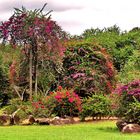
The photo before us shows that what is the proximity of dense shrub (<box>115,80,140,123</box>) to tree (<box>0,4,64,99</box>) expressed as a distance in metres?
7.61

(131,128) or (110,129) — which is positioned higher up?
(131,128)

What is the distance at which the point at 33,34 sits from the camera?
90.1 feet

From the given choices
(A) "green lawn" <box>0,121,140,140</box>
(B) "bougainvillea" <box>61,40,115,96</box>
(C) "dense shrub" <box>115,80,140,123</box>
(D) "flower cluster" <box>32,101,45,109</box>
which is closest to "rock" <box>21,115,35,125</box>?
(D) "flower cluster" <box>32,101,45,109</box>

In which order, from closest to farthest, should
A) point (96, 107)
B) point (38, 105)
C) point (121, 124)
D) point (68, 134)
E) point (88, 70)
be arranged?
point (68, 134), point (121, 124), point (38, 105), point (96, 107), point (88, 70)

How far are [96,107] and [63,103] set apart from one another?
1729 mm

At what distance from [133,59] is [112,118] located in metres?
10.9

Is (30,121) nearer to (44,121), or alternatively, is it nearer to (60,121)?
(44,121)

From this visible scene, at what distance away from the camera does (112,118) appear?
2753 centimetres

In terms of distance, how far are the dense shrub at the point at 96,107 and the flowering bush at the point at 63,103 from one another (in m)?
0.40

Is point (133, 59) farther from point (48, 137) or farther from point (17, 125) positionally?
point (48, 137)

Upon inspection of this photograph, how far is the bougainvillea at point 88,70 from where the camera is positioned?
30.2 m

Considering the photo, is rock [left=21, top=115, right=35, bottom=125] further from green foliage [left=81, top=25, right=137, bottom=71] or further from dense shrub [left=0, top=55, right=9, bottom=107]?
green foliage [left=81, top=25, right=137, bottom=71]

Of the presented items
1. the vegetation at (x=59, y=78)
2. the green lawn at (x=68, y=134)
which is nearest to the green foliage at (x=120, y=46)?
the vegetation at (x=59, y=78)

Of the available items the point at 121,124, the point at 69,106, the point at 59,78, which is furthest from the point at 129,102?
the point at 59,78
